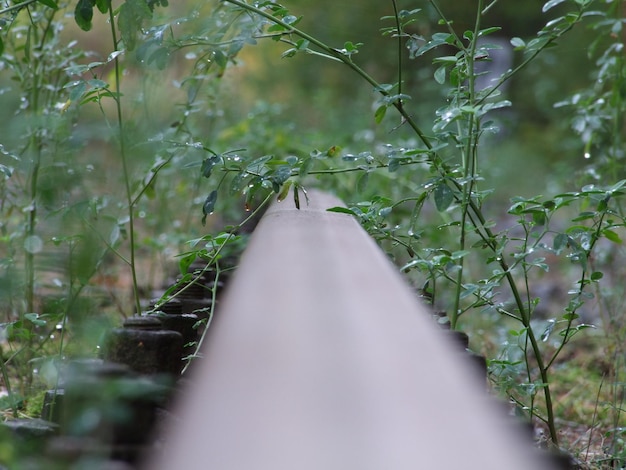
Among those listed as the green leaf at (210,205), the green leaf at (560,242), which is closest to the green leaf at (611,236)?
the green leaf at (560,242)

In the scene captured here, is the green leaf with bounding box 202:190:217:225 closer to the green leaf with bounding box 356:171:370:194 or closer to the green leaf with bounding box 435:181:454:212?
the green leaf with bounding box 356:171:370:194

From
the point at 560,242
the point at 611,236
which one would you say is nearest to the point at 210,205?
the point at 560,242

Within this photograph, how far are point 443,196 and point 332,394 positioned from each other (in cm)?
107

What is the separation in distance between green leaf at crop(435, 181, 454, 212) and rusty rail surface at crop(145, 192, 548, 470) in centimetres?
69

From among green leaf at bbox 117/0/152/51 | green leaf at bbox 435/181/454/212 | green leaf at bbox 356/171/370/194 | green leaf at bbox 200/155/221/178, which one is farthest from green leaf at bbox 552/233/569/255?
green leaf at bbox 117/0/152/51

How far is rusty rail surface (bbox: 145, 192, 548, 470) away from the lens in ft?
2.10

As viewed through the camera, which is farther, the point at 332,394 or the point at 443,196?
the point at 443,196

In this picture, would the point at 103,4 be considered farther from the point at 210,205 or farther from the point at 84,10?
the point at 210,205

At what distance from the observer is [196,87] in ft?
9.50

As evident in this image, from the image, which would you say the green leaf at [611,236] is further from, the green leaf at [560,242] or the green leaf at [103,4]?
the green leaf at [103,4]

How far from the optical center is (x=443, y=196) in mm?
1728

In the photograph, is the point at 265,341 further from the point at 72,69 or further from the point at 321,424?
the point at 72,69

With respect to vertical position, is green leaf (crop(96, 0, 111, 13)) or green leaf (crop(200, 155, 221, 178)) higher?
green leaf (crop(96, 0, 111, 13))

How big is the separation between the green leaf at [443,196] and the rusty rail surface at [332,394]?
69 centimetres
